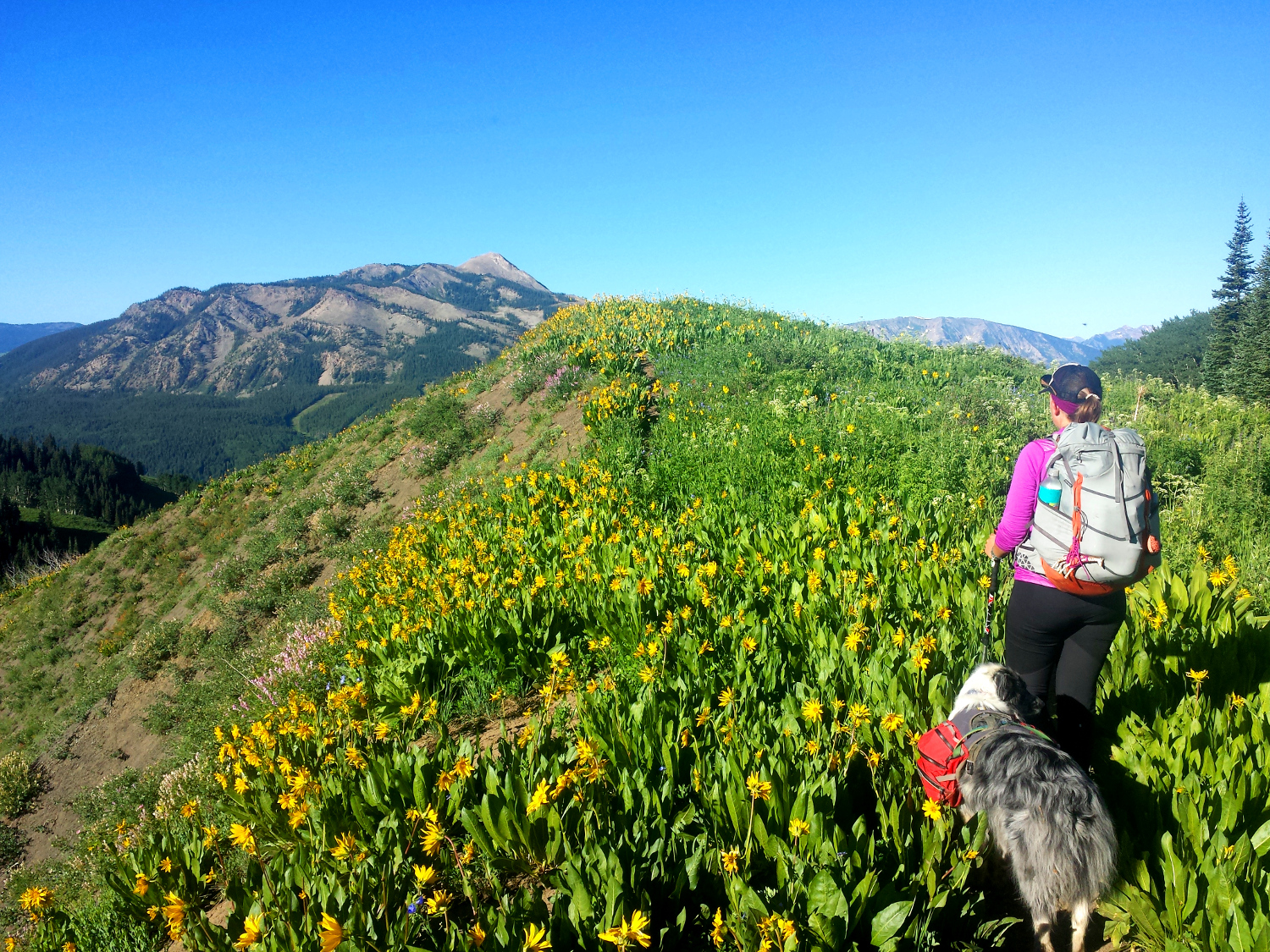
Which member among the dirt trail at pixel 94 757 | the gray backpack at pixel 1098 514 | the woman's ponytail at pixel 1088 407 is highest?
the woman's ponytail at pixel 1088 407

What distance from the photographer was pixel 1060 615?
9.59 feet

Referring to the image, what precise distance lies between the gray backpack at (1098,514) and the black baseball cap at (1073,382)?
178 mm

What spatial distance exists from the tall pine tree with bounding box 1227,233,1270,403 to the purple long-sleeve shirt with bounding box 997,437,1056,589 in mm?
48333

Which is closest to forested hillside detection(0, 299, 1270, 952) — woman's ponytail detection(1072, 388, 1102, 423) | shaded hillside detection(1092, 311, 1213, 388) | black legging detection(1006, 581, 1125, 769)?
black legging detection(1006, 581, 1125, 769)

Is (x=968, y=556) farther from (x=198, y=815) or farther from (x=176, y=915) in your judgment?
(x=198, y=815)

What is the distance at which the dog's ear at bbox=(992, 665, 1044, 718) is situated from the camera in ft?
8.95

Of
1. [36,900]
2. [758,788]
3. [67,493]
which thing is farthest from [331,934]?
[67,493]

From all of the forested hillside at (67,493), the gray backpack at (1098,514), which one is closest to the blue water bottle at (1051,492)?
the gray backpack at (1098,514)

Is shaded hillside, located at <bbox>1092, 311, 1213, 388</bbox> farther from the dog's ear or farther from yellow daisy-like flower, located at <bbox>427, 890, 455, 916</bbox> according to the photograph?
yellow daisy-like flower, located at <bbox>427, 890, 455, 916</bbox>

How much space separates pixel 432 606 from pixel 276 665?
2991mm

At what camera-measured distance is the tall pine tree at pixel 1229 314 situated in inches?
1813

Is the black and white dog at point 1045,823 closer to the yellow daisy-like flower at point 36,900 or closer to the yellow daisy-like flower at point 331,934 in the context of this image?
the yellow daisy-like flower at point 331,934

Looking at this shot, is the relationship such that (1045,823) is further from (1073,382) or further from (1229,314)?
(1229,314)

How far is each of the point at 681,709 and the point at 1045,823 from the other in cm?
165
